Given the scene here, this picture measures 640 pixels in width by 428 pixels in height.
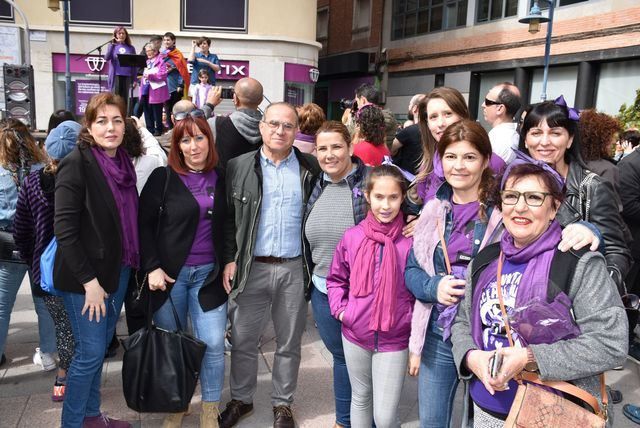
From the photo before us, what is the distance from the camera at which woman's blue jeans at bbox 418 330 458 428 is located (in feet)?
7.84

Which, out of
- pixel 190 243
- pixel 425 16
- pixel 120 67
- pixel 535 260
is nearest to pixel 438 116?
pixel 535 260

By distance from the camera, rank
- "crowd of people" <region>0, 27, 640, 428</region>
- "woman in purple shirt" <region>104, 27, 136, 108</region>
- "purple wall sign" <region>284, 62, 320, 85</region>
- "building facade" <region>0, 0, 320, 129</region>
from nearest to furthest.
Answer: "crowd of people" <region>0, 27, 640, 428</region>, "woman in purple shirt" <region>104, 27, 136, 108</region>, "building facade" <region>0, 0, 320, 129</region>, "purple wall sign" <region>284, 62, 320, 85</region>

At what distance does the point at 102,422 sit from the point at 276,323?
1176mm

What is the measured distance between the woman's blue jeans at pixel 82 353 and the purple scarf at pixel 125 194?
0.39ft

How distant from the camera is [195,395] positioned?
12.1 ft

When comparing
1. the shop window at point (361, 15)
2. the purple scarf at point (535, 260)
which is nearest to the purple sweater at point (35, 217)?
the purple scarf at point (535, 260)

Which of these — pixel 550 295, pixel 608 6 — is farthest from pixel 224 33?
pixel 550 295

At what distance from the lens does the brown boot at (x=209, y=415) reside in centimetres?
317

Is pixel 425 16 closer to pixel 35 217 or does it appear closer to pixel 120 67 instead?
pixel 120 67

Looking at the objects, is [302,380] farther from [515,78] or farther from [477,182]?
[515,78]

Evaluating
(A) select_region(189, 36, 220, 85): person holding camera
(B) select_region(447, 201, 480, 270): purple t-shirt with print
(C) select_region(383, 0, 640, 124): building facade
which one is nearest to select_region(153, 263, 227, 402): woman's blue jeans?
(B) select_region(447, 201, 480, 270): purple t-shirt with print

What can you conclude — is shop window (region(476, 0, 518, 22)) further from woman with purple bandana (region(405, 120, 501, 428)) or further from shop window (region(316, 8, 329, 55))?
woman with purple bandana (region(405, 120, 501, 428))

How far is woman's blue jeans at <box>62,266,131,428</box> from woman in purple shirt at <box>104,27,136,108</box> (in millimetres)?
8526

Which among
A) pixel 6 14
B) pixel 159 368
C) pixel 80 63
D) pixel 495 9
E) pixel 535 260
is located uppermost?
pixel 495 9
